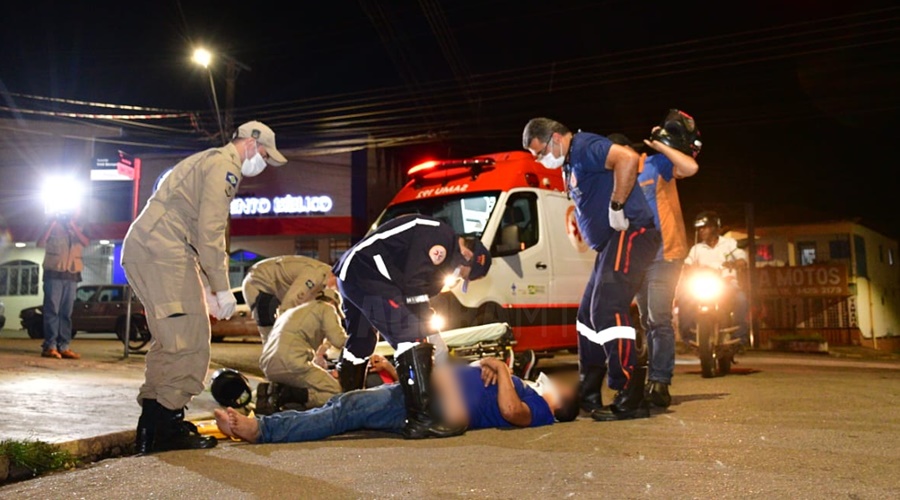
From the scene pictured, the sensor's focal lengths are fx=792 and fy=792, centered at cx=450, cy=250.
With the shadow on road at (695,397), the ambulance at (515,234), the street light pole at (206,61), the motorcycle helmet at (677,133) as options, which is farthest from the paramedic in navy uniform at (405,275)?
the street light pole at (206,61)

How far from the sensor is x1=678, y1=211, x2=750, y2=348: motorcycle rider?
28.2 ft

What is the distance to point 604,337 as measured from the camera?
5.52 metres

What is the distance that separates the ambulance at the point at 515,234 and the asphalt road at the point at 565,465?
3.60 m

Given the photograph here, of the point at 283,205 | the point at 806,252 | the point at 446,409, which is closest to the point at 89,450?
the point at 446,409

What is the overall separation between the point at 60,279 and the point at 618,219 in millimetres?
7950

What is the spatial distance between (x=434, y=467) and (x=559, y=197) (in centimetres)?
673

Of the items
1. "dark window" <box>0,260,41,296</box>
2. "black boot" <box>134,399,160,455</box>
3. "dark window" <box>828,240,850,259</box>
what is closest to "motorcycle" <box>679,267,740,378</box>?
"black boot" <box>134,399,160,455</box>

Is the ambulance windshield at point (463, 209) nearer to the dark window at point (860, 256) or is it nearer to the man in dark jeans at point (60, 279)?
the man in dark jeans at point (60, 279)

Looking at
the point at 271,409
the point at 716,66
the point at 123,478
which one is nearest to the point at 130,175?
the point at 716,66

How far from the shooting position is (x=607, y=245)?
566cm

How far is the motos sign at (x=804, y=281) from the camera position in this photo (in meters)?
29.2

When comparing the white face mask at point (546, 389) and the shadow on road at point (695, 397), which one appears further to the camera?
the shadow on road at point (695, 397)

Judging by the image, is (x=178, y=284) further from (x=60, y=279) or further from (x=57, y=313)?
(x=60, y=279)

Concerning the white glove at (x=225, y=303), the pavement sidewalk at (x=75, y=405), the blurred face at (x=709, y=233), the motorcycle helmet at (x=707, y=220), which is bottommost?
the pavement sidewalk at (x=75, y=405)
